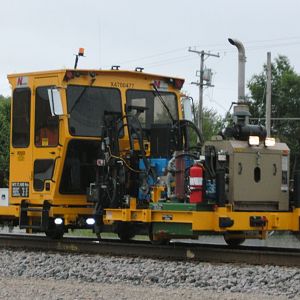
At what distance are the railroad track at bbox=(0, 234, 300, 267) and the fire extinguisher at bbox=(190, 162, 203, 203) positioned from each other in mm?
863

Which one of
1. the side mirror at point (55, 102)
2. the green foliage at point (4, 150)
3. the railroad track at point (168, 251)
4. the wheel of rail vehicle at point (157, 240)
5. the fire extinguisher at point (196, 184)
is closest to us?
the railroad track at point (168, 251)

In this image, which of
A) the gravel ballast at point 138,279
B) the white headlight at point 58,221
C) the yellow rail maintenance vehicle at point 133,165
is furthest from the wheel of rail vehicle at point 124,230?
the gravel ballast at point 138,279

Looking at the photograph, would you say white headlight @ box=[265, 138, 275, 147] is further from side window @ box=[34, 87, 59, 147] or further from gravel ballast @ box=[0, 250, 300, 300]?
side window @ box=[34, 87, 59, 147]

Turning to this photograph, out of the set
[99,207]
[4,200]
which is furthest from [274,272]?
[4,200]

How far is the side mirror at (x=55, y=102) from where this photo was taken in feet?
44.3

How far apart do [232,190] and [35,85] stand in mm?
4654

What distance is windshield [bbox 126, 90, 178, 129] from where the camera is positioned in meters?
14.4

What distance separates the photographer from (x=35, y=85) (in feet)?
46.8

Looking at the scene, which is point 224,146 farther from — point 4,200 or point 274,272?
point 4,200

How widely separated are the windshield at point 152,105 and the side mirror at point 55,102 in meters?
1.41

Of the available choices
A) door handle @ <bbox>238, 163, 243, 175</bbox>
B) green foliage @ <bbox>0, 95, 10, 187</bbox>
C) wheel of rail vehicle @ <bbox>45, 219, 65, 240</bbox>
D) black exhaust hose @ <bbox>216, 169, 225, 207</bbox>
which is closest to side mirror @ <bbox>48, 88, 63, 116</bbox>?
wheel of rail vehicle @ <bbox>45, 219, 65, 240</bbox>

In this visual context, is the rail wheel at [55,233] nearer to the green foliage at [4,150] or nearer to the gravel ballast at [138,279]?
the gravel ballast at [138,279]

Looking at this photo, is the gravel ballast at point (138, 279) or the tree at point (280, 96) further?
the tree at point (280, 96)

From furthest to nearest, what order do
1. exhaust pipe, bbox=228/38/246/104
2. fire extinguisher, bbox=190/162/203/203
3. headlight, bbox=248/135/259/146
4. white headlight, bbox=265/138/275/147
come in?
exhaust pipe, bbox=228/38/246/104 → white headlight, bbox=265/138/275/147 → headlight, bbox=248/135/259/146 → fire extinguisher, bbox=190/162/203/203
